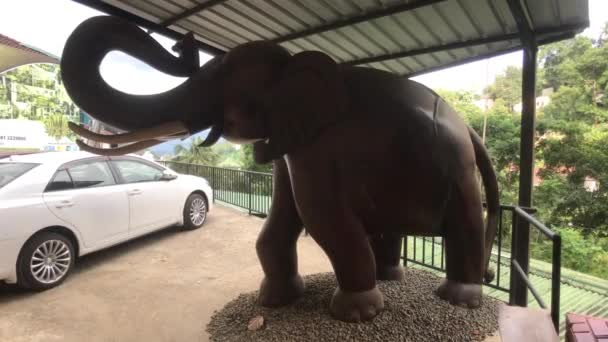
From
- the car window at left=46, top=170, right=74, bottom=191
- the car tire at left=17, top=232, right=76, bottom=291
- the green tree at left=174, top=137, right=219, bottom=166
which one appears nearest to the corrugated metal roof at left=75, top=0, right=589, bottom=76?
the car window at left=46, top=170, right=74, bottom=191

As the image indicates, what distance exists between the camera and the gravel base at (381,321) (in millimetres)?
2279

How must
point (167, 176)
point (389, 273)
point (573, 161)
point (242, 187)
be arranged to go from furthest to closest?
point (573, 161), point (242, 187), point (167, 176), point (389, 273)

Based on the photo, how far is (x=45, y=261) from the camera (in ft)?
13.3

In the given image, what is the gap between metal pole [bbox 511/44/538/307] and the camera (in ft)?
11.9

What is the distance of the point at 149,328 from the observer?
3242 millimetres

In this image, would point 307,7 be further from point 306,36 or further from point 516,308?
point 516,308

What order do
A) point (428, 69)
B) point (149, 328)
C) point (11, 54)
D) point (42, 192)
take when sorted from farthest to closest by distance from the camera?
point (11, 54), point (428, 69), point (42, 192), point (149, 328)

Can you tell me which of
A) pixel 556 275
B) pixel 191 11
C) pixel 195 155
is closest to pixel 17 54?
pixel 195 155

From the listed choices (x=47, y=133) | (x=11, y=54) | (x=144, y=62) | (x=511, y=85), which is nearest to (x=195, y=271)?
(x=144, y=62)

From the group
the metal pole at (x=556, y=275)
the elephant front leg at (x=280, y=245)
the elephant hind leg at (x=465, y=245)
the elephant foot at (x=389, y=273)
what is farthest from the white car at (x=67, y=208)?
the metal pole at (x=556, y=275)

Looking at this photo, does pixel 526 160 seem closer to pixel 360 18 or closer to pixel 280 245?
pixel 360 18

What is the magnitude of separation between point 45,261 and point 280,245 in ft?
10.1

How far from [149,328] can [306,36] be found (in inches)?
141

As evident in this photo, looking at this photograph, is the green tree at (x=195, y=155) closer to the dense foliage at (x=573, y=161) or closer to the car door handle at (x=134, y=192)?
the dense foliage at (x=573, y=161)
